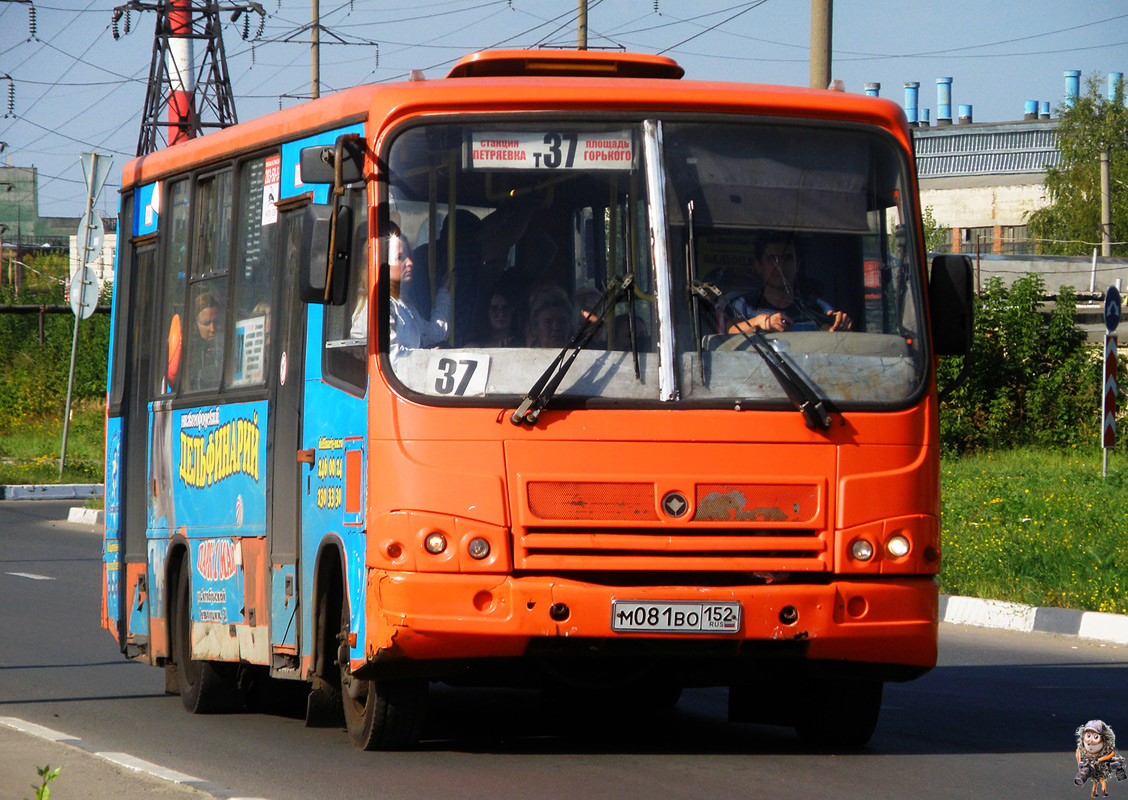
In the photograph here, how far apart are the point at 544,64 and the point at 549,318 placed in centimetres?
133

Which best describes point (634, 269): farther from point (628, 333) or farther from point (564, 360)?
point (564, 360)

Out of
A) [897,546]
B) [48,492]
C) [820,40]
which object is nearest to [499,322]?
[897,546]

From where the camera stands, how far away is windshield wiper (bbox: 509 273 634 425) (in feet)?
22.6

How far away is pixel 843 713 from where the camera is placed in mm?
7883

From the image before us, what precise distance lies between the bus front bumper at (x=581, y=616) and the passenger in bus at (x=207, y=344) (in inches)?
104

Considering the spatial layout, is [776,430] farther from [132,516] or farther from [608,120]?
[132,516]

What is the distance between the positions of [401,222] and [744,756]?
257 cm

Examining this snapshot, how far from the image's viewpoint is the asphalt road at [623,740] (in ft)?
22.3

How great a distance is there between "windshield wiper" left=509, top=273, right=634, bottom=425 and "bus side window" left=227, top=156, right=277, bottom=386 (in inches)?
80.2

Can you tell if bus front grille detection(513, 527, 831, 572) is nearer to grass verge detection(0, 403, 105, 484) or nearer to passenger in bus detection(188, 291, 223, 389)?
passenger in bus detection(188, 291, 223, 389)

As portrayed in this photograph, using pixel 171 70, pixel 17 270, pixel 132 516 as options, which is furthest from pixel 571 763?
pixel 17 270

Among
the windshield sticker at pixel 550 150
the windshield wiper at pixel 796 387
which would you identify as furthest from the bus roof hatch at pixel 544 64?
the windshield wiper at pixel 796 387

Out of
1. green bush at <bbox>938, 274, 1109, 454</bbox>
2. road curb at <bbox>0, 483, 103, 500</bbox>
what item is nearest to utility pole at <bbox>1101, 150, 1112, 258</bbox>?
green bush at <bbox>938, 274, 1109, 454</bbox>

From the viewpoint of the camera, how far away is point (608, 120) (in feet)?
23.8
